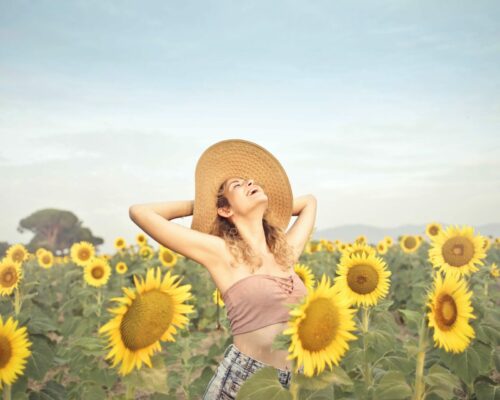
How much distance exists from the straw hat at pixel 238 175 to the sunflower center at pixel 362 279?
74cm

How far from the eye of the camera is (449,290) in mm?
2561

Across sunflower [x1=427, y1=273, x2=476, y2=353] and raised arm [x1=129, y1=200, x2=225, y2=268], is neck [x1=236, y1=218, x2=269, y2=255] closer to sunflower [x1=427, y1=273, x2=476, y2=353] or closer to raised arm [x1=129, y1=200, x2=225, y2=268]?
raised arm [x1=129, y1=200, x2=225, y2=268]

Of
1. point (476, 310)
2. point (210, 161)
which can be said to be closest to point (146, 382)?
point (210, 161)

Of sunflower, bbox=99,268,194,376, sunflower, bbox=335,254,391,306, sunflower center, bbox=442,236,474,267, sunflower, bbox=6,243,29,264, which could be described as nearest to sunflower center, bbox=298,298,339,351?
sunflower, bbox=99,268,194,376

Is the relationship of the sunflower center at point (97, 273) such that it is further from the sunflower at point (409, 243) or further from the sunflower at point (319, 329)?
the sunflower at point (409, 243)

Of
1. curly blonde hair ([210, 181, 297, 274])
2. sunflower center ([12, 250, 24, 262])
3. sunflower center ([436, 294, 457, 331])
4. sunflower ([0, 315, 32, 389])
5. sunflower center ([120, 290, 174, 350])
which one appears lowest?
sunflower ([0, 315, 32, 389])

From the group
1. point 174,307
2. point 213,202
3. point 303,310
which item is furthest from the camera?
point 213,202

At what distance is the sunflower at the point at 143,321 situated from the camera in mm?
1912

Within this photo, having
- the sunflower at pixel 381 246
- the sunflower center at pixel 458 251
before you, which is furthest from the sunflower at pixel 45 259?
the sunflower center at pixel 458 251

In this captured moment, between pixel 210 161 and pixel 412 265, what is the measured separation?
976cm

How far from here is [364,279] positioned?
406cm

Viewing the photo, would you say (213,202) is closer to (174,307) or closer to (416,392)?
(174,307)

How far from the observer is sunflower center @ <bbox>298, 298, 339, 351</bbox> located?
6.44ft

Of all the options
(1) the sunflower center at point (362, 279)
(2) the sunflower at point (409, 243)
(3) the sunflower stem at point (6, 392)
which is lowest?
(3) the sunflower stem at point (6, 392)
